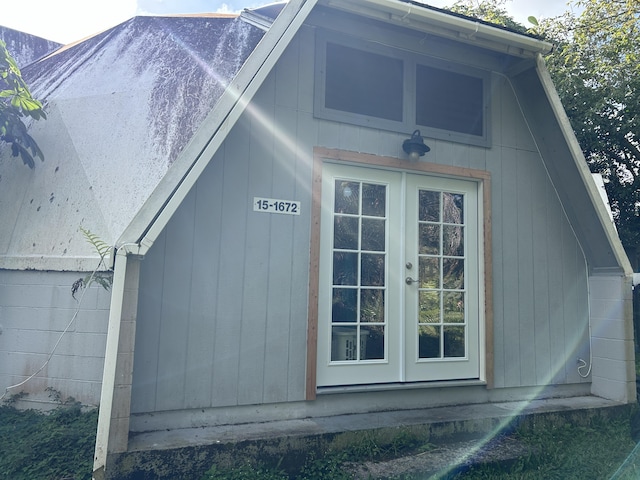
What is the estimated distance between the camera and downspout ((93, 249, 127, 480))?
2.67 metres

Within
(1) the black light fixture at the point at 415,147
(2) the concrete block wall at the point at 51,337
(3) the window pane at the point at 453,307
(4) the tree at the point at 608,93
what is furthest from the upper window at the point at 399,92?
(4) the tree at the point at 608,93

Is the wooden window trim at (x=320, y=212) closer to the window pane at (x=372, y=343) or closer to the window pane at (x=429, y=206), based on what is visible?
the window pane at (x=429, y=206)

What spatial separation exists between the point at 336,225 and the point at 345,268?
1.20 feet

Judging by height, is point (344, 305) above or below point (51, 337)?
above

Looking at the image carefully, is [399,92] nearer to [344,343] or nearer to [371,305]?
[371,305]

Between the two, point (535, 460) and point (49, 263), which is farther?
point (49, 263)

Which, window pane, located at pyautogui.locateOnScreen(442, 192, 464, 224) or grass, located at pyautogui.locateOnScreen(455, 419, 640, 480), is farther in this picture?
window pane, located at pyautogui.locateOnScreen(442, 192, 464, 224)

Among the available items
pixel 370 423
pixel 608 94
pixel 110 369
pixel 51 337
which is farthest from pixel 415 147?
pixel 608 94

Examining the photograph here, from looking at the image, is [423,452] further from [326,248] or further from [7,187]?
[7,187]

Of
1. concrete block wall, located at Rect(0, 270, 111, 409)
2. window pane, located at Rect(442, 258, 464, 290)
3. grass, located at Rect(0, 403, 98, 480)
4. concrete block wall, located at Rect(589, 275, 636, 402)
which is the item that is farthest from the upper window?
grass, located at Rect(0, 403, 98, 480)

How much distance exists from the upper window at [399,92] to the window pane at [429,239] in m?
0.85

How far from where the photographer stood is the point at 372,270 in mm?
3861

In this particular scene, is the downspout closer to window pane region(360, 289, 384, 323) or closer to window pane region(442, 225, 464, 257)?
window pane region(360, 289, 384, 323)

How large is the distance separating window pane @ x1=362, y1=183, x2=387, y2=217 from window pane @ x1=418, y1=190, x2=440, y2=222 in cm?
37
